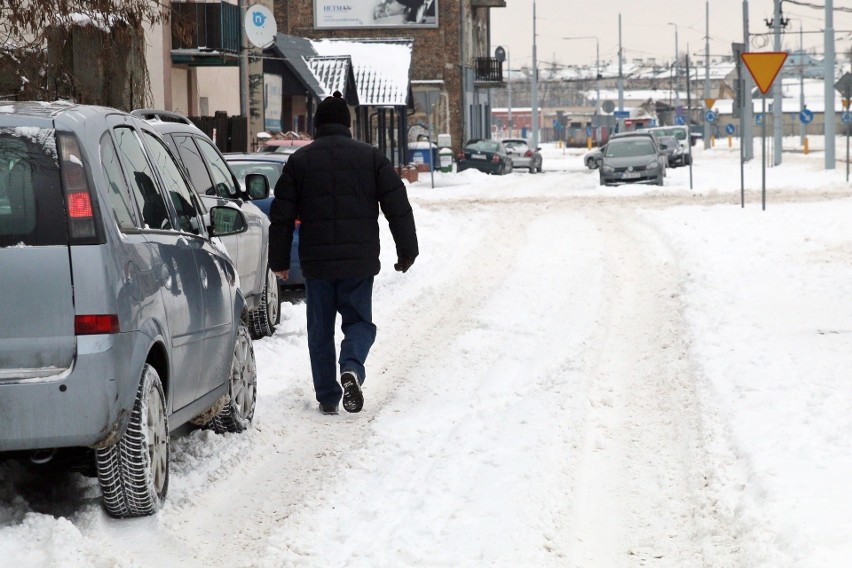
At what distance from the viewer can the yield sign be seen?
22.4m

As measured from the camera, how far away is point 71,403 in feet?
17.7

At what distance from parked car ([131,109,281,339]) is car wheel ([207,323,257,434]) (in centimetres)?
227

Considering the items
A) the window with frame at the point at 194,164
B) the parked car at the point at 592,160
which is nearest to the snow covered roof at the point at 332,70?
the parked car at the point at 592,160

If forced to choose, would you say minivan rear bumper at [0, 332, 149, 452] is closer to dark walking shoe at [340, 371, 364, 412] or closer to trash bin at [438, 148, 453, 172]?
dark walking shoe at [340, 371, 364, 412]

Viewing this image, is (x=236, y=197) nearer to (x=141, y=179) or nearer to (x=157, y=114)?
(x=157, y=114)

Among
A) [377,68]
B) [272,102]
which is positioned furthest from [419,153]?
[272,102]

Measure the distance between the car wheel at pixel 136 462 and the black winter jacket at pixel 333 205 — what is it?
2.55m

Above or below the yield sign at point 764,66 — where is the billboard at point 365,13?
above

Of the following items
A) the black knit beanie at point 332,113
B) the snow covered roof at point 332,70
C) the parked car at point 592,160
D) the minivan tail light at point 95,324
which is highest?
the snow covered roof at point 332,70

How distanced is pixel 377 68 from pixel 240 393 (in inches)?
1692

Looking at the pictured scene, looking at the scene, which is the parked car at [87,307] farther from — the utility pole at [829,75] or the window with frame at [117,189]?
the utility pole at [829,75]

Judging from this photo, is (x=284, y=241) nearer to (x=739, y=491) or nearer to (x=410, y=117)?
(x=739, y=491)

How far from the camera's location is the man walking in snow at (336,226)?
8414 millimetres

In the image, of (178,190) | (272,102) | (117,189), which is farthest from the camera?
(272,102)
